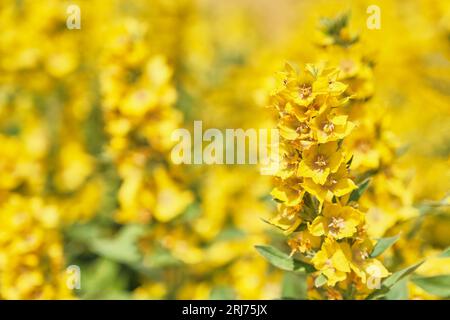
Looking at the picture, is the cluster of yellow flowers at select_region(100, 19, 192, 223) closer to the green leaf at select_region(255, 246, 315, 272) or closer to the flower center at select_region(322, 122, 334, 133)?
the green leaf at select_region(255, 246, 315, 272)

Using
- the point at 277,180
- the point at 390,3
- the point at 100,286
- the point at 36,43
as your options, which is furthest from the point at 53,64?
the point at 390,3

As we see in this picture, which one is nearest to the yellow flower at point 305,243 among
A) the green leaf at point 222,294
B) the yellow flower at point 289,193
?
the yellow flower at point 289,193

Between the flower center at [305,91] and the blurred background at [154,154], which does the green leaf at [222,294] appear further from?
the flower center at [305,91]

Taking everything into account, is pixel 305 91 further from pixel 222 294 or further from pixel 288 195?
pixel 222 294

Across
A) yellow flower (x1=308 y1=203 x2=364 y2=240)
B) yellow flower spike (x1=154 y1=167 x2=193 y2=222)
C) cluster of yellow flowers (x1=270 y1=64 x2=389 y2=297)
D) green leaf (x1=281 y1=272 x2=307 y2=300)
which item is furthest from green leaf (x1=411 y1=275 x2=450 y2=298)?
yellow flower spike (x1=154 y1=167 x2=193 y2=222)

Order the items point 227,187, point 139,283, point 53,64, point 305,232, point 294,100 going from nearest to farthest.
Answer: point 294,100 → point 305,232 → point 139,283 → point 227,187 → point 53,64

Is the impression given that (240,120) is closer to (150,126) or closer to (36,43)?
(36,43)
